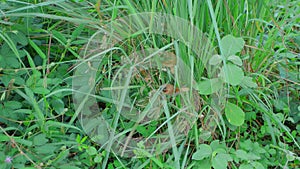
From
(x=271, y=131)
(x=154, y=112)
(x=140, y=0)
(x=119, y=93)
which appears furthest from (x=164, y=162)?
(x=140, y=0)

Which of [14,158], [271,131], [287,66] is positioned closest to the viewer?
[14,158]

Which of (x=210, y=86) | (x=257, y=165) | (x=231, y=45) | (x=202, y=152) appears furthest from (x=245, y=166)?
(x=231, y=45)

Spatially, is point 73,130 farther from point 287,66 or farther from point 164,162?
point 287,66

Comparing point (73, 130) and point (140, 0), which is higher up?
point (140, 0)

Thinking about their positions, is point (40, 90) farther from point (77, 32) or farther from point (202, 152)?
point (202, 152)

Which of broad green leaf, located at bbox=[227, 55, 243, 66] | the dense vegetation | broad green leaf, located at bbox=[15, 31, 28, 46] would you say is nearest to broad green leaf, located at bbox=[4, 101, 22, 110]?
the dense vegetation

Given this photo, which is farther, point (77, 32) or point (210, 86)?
point (77, 32)
